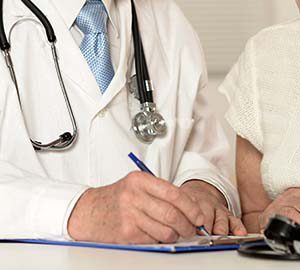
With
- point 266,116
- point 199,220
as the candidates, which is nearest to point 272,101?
point 266,116

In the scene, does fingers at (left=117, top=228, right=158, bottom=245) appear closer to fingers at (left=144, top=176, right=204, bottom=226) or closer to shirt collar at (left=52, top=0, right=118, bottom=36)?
fingers at (left=144, top=176, right=204, bottom=226)

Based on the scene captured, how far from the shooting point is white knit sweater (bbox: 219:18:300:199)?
153 cm

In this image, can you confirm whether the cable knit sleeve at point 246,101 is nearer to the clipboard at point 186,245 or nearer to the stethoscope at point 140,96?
the stethoscope at point 140,96

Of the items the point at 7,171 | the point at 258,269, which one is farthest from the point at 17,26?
the point at 258,269

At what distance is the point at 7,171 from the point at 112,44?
41 cm

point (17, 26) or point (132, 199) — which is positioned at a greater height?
point (17, 26)

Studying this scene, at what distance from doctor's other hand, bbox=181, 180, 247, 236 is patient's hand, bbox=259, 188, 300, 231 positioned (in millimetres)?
73

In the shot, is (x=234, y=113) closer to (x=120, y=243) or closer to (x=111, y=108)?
(x=111, y=108)

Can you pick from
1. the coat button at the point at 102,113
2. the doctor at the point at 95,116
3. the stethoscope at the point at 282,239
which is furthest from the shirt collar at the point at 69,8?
the stethoscope at the point at 282,239

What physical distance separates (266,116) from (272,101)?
0.03 m

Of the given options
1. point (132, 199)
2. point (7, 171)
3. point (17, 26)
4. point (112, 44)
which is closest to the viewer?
point (132, 199)

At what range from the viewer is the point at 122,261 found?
958mm

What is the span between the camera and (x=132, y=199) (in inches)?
43.8

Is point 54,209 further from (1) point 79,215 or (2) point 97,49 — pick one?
(2) point 97,49
